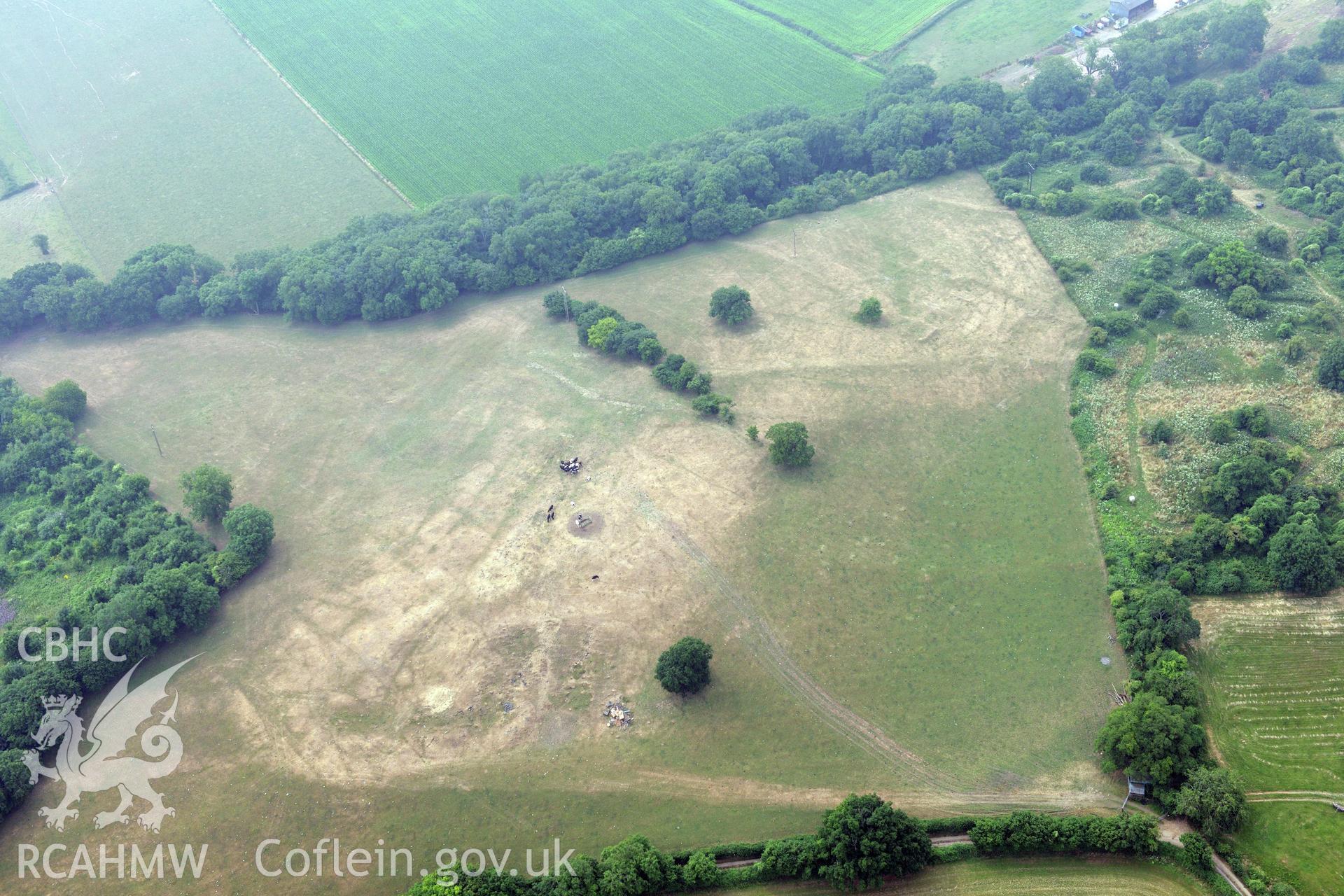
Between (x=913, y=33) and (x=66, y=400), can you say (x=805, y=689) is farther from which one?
(x=913, y=33)

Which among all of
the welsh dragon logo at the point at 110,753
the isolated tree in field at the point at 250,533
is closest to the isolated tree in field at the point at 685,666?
the welsh dragon logo at the point at 110,753

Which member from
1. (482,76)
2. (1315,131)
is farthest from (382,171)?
Answer: (1315,131)

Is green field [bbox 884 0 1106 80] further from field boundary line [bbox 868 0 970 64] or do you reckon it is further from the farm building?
the farm building

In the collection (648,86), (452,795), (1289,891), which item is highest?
(648,86)

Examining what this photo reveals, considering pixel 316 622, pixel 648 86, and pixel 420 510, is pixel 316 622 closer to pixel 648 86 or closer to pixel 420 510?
pixel 420 510

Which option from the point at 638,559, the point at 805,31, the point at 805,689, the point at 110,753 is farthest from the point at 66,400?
the point at 805,31

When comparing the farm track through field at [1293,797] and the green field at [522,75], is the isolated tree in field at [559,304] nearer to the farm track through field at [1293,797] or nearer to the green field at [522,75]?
the green field at [522,75]

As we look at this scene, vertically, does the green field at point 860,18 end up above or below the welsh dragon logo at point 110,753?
above
